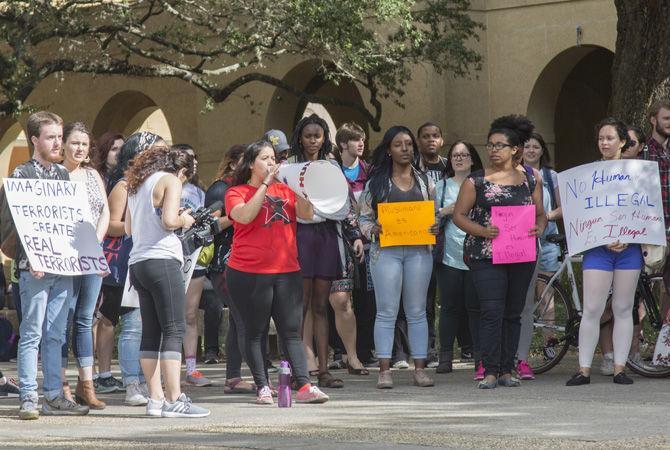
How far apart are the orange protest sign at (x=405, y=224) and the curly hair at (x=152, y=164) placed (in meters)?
2.01

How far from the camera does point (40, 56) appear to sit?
88.1 feet

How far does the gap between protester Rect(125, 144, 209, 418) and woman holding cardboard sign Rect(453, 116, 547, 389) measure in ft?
7.61

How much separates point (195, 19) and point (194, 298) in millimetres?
10463

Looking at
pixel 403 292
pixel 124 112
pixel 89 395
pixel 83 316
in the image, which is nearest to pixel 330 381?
pixel 403 292

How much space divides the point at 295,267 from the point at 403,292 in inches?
53.7

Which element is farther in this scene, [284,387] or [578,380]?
[578,380]

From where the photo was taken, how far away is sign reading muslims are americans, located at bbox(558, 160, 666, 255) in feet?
34.3

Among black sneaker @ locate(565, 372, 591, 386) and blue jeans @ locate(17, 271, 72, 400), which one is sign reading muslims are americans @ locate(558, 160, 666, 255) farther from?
blue jeans @ locate(17, 271, 72, 400)

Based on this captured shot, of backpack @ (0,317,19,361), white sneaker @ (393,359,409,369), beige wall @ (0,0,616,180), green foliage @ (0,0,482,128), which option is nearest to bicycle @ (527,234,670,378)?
white sneaker @ (393,359,409,369)

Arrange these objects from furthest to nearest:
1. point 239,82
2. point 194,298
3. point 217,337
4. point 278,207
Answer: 1. point 239,82
2. point 217,337
3. point 194,298
4. point 278,207

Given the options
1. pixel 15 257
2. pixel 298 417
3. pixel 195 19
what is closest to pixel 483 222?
pixel 298 417

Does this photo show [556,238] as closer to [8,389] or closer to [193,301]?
[193,301]

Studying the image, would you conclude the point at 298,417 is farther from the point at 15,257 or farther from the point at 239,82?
the point at 239,82

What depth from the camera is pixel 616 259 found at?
10500 mm
